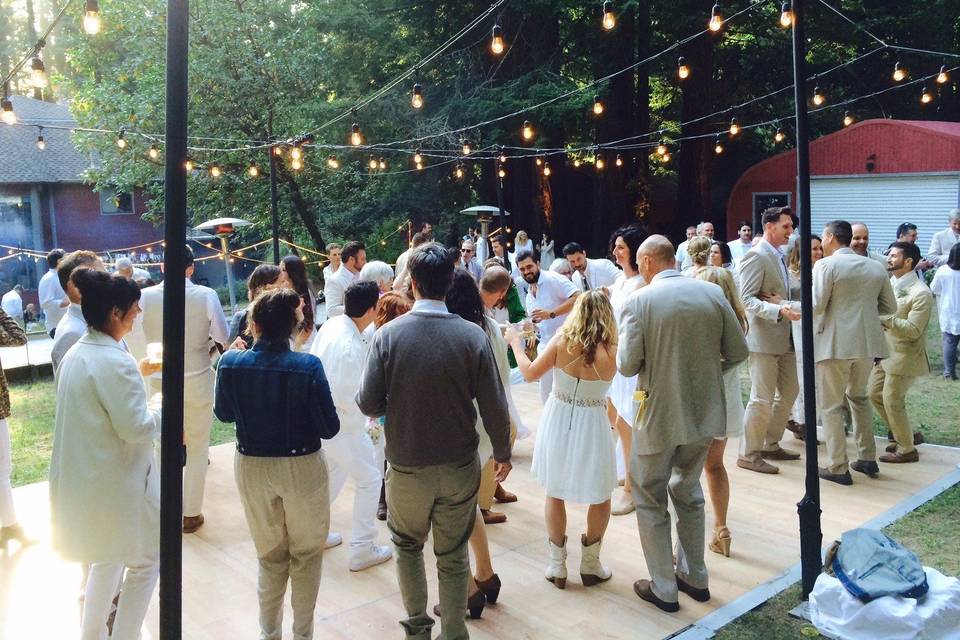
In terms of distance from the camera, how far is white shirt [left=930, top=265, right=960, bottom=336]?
9.44 metres

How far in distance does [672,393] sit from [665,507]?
0.63 meters

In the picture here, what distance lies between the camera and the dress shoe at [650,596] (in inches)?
160

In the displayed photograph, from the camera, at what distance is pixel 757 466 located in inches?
243

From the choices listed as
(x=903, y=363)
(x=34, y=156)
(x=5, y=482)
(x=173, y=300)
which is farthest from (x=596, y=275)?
(x=34, y=156)

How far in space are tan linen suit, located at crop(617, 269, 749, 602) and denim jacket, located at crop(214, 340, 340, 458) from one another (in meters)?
1.56

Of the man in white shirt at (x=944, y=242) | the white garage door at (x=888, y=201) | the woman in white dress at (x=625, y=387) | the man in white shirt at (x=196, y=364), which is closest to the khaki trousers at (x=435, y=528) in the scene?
the woman in white dress at (x=625, y=387)

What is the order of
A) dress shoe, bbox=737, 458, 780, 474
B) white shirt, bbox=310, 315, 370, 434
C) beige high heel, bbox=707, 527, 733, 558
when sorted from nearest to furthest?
1. white shirt, bbox=310, 315, 370, 434
2. beige high heel, bbox=707, 527, 733, 558
3. dress shoe, bbox=737, 458, 780, 474

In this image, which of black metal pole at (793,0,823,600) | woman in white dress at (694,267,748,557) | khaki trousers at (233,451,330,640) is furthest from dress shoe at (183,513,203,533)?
black metal pole at (793,0,823,600)

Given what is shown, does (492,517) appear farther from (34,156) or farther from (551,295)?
(34,156)

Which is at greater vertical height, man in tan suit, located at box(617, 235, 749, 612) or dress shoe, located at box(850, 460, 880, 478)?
man in tan suit, located at box(617, 235, 749, 612)

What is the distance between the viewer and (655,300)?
12.9ft

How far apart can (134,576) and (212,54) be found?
1736cm

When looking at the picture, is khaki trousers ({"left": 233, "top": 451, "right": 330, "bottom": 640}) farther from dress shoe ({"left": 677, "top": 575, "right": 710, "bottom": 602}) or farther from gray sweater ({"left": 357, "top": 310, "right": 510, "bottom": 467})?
dress shoe ({"left": 677, "top": 575, "right": 710, "bottom": 602})

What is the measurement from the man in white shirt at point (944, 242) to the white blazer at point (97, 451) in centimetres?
1054
